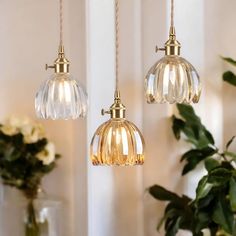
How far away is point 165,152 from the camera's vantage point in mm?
2141

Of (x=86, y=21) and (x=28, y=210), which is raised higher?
(x=86, y=21)

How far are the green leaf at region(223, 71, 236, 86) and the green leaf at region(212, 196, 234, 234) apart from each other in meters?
0.62

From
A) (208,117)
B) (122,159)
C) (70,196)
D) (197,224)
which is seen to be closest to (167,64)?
(122,159)

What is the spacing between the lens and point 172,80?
48.8 inches

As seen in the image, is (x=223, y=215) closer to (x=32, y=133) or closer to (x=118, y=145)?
(x=118, y=145)

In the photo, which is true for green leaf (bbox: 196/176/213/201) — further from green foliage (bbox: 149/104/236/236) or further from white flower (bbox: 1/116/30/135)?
white flower (bbox: 1/116/30/135)

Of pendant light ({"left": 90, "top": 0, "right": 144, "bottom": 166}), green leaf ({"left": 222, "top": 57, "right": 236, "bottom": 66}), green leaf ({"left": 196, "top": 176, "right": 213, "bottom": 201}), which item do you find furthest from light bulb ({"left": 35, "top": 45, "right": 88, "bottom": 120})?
green leaf ({"left": 222, "top": 57, "right": 236, "bottom": 66})

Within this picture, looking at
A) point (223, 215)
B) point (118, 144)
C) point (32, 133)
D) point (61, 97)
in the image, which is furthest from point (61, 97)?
point (223, 215)

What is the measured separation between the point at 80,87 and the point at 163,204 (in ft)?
3.30

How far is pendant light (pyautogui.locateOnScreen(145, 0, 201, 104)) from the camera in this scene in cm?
124

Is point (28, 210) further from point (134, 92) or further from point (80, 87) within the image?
point (80, 87)

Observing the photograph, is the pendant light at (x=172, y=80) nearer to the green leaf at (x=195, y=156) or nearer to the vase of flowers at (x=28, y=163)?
the green leaf at (x=195, y=156)

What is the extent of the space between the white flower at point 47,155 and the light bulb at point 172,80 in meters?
0.91

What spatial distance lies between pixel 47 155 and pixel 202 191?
79cm
